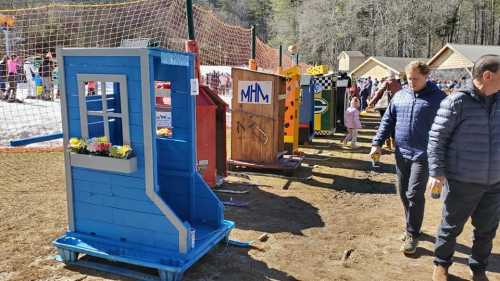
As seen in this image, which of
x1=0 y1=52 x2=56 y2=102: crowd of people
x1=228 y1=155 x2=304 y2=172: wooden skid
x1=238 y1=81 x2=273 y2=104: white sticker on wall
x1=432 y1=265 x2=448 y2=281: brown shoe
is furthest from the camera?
x1=0 y1=52 x2=56 y2=102: crowd of people

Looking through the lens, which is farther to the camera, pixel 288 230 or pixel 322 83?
pixel 322 83

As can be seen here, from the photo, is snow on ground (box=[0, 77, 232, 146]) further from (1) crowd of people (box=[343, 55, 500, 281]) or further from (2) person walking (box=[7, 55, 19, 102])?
(1) crowd of people (box=[343, 55, 500, 281])

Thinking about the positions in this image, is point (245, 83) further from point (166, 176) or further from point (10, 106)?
point (10, 106)

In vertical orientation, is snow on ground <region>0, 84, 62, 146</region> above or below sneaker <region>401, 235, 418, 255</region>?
above

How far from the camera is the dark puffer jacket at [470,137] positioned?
3.26 metres

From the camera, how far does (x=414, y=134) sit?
4016mm

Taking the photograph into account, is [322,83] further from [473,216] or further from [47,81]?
[47,81]

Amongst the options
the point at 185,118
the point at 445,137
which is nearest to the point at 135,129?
the point at 185,118

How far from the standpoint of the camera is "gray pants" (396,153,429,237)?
13.1 feet

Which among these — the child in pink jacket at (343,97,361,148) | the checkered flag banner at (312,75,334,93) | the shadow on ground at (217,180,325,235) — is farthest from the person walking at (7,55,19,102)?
the shadow on ground at (217,180,325,235)

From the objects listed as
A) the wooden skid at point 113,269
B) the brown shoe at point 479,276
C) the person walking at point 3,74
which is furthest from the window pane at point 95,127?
the person walking at point 3,74

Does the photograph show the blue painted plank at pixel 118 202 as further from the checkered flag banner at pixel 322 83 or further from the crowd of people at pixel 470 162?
the checkered flag banner at pixel 322 83

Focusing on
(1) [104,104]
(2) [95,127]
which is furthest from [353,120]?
(1) [104,104]

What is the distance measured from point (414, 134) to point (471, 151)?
2.47 ft
